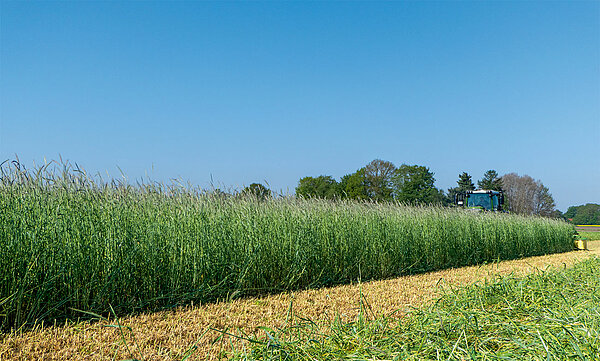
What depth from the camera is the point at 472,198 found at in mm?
15344

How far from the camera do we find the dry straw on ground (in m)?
2.60

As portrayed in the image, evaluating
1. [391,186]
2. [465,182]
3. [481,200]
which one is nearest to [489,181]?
[465,182]

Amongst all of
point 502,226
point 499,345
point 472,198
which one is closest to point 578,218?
point 472,198

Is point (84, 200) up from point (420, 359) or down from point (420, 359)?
up

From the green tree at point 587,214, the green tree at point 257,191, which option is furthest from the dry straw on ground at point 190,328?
the green tree at point 587,214

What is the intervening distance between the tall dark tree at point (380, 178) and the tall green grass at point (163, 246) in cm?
3106

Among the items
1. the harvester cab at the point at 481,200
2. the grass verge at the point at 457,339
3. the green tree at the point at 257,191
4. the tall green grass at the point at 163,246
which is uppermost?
the harvester cab at the point at 481,200

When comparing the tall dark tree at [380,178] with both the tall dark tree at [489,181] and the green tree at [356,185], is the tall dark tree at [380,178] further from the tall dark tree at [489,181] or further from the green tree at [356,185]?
the tall dark tree at [489,181]

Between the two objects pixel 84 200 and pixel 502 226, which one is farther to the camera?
pixel 502 226

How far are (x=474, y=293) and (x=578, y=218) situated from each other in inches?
2889

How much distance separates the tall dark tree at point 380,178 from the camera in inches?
1469

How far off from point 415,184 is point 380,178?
11.0ft

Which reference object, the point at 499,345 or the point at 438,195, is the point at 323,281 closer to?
the point at 499,345

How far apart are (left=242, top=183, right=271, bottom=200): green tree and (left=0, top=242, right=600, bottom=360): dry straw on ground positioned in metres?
1.74
